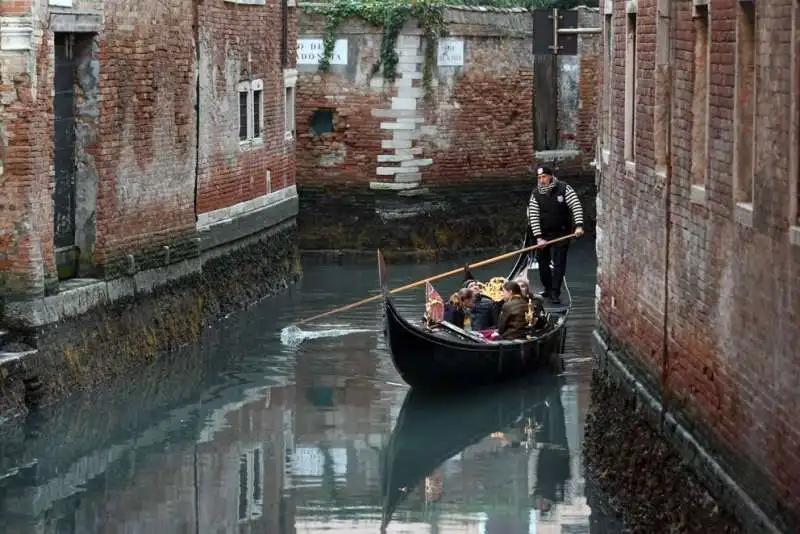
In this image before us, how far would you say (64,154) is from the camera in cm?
1182

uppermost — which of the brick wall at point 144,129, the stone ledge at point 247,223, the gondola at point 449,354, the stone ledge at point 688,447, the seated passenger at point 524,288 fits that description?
the brick wall at point 144,129

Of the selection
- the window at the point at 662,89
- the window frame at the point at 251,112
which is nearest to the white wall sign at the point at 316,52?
the window frame at the point at 251,112

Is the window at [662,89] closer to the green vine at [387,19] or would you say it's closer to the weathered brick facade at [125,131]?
the weathered brick facade at [125,131]

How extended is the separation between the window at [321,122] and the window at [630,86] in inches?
414

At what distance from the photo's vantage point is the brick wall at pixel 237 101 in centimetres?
1436

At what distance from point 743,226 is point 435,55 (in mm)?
13645

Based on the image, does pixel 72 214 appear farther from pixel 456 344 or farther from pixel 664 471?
pixel 664 471

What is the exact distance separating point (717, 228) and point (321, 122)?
13.3 meters

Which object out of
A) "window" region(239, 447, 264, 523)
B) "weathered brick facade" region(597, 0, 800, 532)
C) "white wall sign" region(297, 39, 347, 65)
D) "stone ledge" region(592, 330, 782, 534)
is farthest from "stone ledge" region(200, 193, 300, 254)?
"weathered brick facade" region(597, 0, 800, 532)

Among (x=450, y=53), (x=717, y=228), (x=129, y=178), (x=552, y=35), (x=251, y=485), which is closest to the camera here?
(x=717, y=228)

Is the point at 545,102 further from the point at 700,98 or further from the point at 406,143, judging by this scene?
the point at 700,98

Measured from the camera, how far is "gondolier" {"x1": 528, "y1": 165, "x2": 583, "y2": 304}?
13781 mm

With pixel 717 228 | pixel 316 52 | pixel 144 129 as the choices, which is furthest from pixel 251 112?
pixel 717 228

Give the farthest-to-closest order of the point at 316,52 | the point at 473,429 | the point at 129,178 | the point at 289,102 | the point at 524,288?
1. the point at 316,52
2. the point at 289,102
3. the point at 129,178
4. the point at 524,288
5. the point at 473,429
